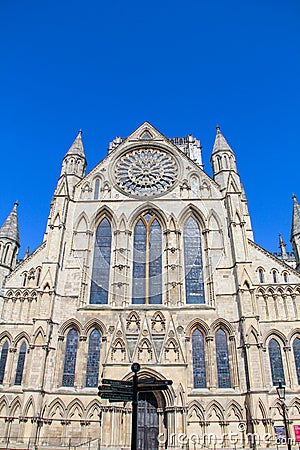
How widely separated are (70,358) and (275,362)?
1132 centimetres

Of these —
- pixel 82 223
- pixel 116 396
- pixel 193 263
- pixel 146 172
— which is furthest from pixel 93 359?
pixel 146 172

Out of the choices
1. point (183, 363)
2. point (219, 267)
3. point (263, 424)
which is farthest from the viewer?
point (219, 267)

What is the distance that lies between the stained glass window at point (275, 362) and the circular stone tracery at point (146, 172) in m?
12.4

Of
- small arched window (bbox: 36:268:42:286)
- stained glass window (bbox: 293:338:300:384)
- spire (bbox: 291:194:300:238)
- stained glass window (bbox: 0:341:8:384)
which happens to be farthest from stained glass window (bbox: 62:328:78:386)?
spire (bbox: 291:194:300:238)

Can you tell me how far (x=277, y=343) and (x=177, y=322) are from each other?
18.4ft

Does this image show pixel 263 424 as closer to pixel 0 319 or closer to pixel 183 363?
pixel 183 363

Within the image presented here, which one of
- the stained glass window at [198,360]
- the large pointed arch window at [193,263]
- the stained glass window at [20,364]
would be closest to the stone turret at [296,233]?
the large pointed arch window at [193,263]

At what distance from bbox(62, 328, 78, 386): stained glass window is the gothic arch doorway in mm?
4068

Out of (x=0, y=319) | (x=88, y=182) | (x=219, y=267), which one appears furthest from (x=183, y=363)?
(x=88, y=182)

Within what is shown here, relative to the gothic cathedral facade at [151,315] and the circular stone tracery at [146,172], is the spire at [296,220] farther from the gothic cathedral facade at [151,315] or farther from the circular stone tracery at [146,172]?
the circular stone tracery at [146,172]

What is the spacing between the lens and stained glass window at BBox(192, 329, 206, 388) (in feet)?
64.9

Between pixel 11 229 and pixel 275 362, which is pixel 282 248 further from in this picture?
pixel 11 229

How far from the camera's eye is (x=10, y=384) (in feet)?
65.1

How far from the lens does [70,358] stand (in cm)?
2067
